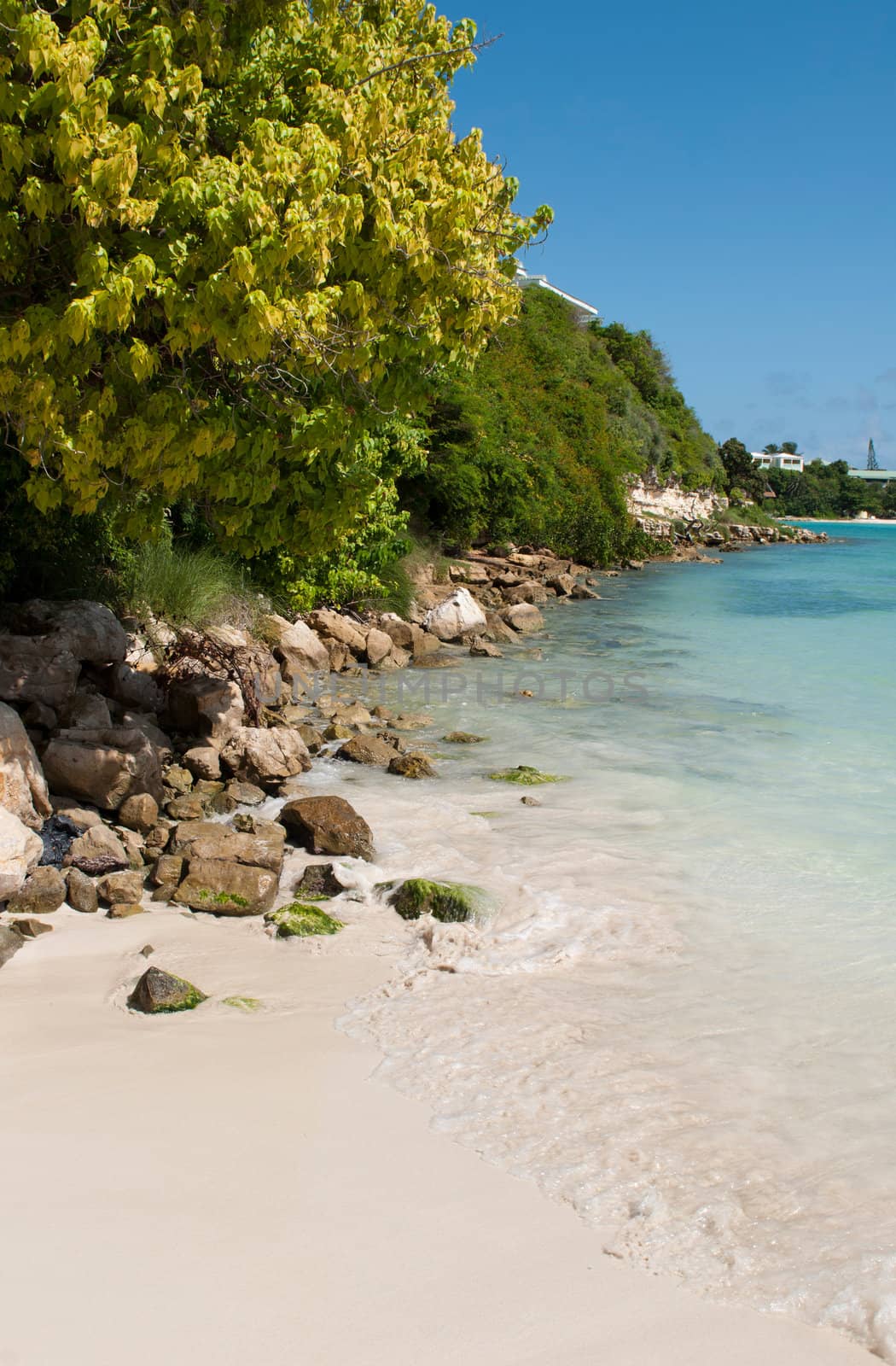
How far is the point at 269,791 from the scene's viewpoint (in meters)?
9.41

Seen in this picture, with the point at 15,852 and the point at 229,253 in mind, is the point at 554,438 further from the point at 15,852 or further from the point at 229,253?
the point at 15,852

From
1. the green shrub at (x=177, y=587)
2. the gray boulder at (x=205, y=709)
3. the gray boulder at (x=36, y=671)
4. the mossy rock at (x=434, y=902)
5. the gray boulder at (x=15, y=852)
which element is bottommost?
the mossy rock at (x=434, y=902)

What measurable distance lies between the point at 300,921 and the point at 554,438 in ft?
124

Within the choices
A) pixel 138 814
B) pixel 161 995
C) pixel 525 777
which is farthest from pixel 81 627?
pixel 161 995

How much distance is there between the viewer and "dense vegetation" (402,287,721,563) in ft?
82.2

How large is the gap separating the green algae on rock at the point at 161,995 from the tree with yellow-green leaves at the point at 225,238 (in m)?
3.42

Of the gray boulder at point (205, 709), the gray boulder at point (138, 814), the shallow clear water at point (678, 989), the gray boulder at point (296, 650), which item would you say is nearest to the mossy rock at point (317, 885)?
the shallow clear water at point (678, 989)

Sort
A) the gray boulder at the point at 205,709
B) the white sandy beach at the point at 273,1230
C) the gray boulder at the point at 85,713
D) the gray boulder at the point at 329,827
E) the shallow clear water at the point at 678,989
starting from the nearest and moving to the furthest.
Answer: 1. the white sandy beach at the point at 273,1230
2. the shallow clear water at the point at 678,989
3. the gray boulder at the point at 329,827
4. the gray boulder at the point at 85,713
5. the gray boulder at the point at 205,709

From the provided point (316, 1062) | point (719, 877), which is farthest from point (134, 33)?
point (719, 877)

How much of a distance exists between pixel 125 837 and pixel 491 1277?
476cm

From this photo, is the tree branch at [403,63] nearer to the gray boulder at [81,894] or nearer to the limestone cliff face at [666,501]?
the gray boulder at [81,894]

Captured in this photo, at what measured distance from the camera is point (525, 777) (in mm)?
10398

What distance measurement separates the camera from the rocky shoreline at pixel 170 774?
6.66 metres

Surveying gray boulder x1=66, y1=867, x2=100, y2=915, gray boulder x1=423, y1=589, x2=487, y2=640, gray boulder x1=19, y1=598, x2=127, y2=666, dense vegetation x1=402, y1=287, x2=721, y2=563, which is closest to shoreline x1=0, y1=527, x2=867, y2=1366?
gray boulder x1=66, y1=867, x2=100, y2=915
